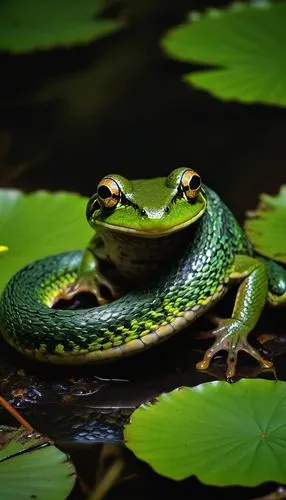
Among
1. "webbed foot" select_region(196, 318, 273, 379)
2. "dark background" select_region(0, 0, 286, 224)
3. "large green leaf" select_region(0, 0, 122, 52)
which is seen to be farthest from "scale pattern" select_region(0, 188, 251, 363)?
"large green leaf" select_region(0, 0, 122, 52)

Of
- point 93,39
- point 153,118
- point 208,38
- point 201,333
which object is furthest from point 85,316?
point 93,39

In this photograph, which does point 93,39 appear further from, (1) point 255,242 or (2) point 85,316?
(2) point 85,316

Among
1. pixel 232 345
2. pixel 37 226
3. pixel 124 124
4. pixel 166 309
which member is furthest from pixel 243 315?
pixel 124 124

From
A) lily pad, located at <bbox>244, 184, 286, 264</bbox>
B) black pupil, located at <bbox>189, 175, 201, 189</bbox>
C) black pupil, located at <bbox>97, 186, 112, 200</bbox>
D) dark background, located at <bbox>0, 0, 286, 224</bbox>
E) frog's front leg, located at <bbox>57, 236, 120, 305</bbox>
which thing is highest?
black pupil, located at <bbox>189, 175, 201, 189</bbox>

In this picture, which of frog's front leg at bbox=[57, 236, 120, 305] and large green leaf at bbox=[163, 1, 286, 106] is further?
large green leaf at bbox=[163, 1, 286, 106]

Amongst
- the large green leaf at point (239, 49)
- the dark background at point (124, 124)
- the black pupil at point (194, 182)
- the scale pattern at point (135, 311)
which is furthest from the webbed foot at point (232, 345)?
the large green leaf at point (239, 49)

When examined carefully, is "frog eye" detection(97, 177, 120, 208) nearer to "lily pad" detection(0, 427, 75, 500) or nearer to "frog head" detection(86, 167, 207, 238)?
"frog head" detection(86, 167, 207, 238)

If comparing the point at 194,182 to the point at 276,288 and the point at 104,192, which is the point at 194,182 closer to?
the point at 104,192
